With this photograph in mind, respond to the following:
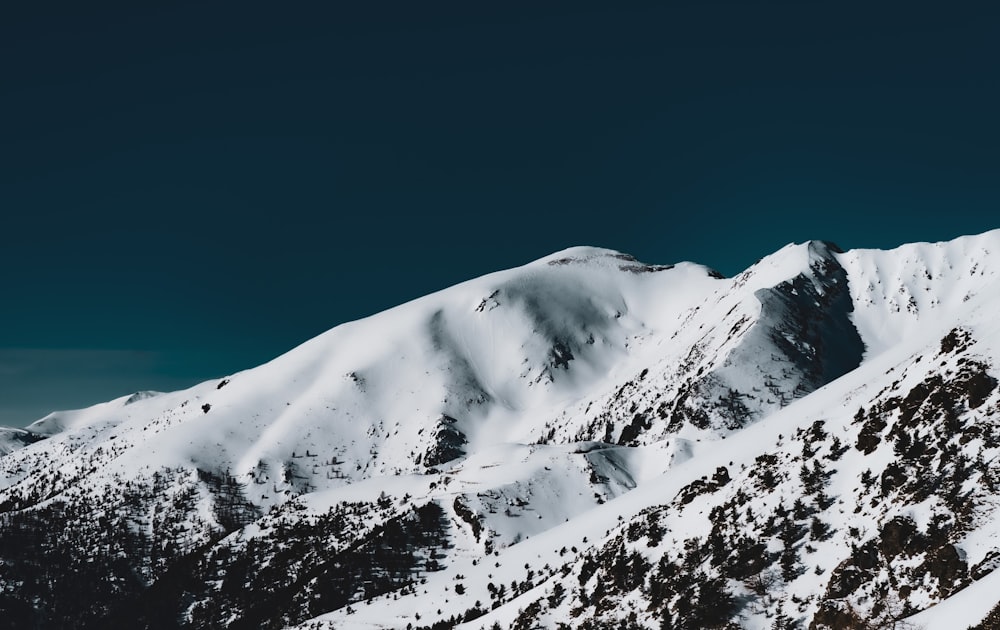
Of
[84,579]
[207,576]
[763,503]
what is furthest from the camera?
[84,579]

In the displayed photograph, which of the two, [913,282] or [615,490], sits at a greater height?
[913,282]

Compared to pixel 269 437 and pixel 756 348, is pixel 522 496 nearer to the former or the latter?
pixel 756 348

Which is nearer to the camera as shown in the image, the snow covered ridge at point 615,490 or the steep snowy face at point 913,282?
the snow covered ridge at point 615,490

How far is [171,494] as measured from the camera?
6142 inches

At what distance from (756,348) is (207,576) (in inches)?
4155

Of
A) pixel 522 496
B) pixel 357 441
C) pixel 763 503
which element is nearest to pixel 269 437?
pixel 357 441

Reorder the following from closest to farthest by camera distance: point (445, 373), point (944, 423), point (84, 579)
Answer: point (944, 423)
point (84, 579)
point (445, 373)

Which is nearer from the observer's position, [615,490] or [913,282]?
[615,490]

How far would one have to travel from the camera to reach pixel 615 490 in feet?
309

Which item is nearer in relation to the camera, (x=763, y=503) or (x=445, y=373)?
(x=763, y=503)

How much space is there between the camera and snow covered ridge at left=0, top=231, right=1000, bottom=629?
25.6m

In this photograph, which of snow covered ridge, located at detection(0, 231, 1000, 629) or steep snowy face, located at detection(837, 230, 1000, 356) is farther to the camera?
steep snowy face, located at detection(837, 230, 1000, 356)

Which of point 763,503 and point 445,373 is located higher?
point 445,373

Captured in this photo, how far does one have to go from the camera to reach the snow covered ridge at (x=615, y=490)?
25562 millimetres
